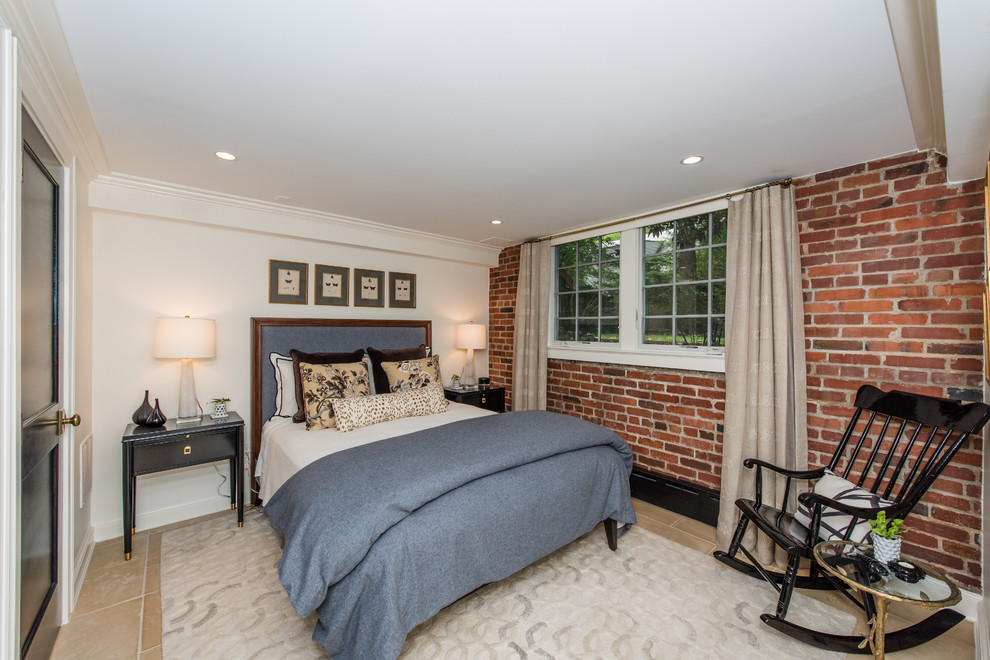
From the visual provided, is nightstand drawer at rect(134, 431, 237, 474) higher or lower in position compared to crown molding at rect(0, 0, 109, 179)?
lower

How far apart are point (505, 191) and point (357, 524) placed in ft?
7.25

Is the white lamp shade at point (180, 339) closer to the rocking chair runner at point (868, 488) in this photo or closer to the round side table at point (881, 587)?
the rocking chair runner at point (868, 488)

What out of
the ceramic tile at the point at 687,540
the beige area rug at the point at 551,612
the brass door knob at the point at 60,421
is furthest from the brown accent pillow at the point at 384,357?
the ceramic tile at the point at 687,540

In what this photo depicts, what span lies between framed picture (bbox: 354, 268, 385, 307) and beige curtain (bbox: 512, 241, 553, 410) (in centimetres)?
138

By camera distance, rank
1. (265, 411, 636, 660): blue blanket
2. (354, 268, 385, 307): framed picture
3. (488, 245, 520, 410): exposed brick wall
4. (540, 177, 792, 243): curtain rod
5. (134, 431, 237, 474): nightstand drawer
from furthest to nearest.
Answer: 1. (488, 245, 520, 410): exposed brick wall
2. (354, 268, 385, 307): framed picture
3. (540, 177, 792, 243): curtain rod
4. (134, 431, 237, 474): nightstand drawer
5. (265, 411, 636, 660): blue blanket

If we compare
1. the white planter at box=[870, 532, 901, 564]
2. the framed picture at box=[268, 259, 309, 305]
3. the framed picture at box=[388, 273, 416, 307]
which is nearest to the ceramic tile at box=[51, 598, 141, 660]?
the framed picture at box=[268, 259, 309, 305]

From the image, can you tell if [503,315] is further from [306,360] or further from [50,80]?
[50,80]

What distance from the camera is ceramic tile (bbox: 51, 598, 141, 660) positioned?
1.76m

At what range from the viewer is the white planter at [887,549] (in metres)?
1.66

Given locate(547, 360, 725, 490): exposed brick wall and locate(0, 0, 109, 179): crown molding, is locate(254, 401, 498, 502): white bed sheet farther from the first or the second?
locate(0, 0, 109, 179): crown molding

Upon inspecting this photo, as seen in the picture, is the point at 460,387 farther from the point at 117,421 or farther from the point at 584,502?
the point at 117,421

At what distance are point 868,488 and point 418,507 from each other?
2.46 meters

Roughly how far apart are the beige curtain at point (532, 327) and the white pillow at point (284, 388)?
6.83 feet

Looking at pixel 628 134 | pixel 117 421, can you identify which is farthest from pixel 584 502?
pixel 117 421
